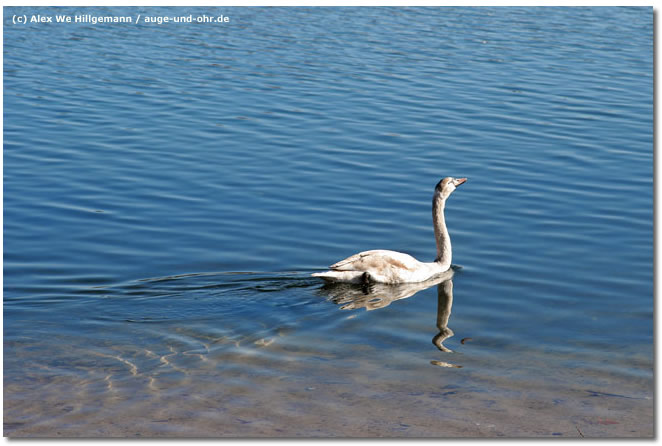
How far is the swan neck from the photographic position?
13875 millimetres

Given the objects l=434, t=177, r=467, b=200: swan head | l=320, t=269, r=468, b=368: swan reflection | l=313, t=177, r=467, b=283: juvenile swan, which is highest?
l=434, t=177, r=467, b=200: swan head

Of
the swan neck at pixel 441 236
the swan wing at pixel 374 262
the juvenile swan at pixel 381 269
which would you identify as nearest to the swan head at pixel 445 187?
the swan neck at pixel 441 236

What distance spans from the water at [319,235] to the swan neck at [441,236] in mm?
326

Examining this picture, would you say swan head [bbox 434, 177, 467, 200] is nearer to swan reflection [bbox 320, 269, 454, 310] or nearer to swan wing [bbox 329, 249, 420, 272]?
swan reflection [bbox 320, 269, 454, 310]

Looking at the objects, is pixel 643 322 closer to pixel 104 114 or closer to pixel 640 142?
pixel 640 142

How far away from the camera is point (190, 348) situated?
35.6 feet

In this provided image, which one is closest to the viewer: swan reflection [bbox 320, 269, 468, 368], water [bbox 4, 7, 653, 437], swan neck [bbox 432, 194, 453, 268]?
water [bbox 4, 7, 653, 437]

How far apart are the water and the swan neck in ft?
1.07

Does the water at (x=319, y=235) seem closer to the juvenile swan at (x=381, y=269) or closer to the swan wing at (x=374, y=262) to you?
the juvenile swan at (x=381, y=269)

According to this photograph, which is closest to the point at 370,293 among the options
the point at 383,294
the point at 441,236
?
the point at 383,294

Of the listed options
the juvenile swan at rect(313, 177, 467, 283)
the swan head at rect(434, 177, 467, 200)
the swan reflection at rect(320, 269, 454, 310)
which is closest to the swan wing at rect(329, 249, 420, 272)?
the juvenile swan at rect(313, 177, 467, 283)

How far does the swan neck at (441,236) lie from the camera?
13875 millimetres

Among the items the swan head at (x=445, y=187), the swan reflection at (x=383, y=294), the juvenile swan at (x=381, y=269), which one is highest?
the swan head at (x=445, y=187)

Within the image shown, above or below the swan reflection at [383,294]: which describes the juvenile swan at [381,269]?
above
